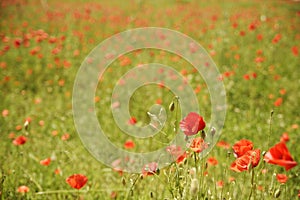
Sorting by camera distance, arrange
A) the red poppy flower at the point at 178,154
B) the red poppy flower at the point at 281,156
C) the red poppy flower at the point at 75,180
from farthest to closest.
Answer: the red poppy flower at the point at 75,180 → the red poppy flower at the point at 178,154 → the red poppy flower at the point at 281,156

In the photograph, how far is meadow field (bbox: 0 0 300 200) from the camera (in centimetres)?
164

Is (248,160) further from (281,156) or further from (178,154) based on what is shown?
(178,154)

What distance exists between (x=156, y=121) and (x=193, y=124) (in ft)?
0.82

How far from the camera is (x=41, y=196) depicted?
223 centimetres

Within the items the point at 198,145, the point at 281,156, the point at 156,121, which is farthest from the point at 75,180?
the point at 281,156

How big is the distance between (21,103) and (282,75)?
331 centimetres

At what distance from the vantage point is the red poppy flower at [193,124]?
142 cm

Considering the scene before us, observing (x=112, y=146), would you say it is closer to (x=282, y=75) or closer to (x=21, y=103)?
(x=21, y=103)

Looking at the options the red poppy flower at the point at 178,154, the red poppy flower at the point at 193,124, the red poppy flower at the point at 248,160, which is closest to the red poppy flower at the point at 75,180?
the red poppy flower at the point at 178,154

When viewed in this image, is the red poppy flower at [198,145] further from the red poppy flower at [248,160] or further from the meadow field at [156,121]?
the red poppy flower at [248,160]

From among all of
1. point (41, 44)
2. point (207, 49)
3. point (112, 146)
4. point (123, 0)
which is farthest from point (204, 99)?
point (123, 0)

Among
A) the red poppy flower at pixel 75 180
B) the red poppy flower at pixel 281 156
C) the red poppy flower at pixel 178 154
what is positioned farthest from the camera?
the red poppy flower at pixel 75 180

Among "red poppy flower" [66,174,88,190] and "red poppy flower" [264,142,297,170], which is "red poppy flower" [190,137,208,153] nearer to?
"red poppy flower" [264,142,297,170]

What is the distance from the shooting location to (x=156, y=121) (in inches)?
64.7
